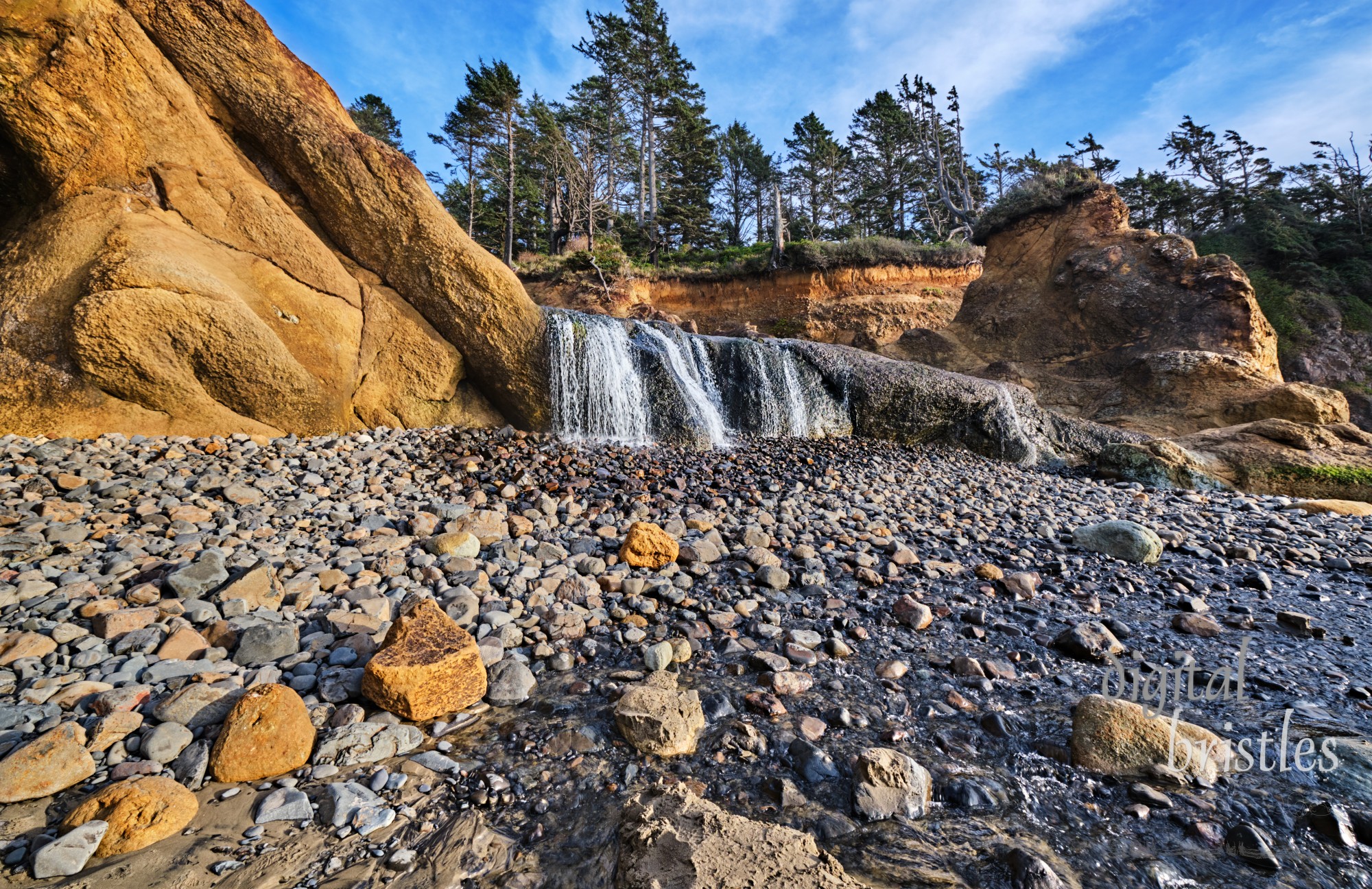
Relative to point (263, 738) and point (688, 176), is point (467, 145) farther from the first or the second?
point (263, 738)

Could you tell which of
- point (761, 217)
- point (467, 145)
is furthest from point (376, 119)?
point (761, 217)

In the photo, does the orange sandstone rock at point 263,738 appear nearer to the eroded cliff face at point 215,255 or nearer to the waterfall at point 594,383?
the eroded cliff face at point 215,255

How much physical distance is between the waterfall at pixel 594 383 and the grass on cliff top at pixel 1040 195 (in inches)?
622

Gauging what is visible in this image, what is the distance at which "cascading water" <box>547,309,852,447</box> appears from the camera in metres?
7.95

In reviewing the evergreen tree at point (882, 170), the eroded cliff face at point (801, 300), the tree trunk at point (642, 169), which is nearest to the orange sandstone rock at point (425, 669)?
the eroded cliff face at point (801, 300)

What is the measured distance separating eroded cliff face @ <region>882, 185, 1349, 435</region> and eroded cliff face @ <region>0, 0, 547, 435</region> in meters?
13.9

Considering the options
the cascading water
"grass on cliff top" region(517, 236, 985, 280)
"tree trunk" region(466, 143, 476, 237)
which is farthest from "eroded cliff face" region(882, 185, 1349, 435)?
"tree trunk" region(466, 143, 476, 237)

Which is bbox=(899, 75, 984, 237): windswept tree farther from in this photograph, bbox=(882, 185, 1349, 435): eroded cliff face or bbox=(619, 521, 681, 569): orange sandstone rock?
bbox=(619, 521, 681, 569): orange sandstone rock

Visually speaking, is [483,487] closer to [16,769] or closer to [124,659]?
[124,659]

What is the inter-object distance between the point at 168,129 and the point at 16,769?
7.23 m

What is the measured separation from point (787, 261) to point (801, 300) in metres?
1.92

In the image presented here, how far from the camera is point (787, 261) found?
23250mm

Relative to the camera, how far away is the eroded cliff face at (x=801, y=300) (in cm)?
2189

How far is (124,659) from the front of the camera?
7.88ft
